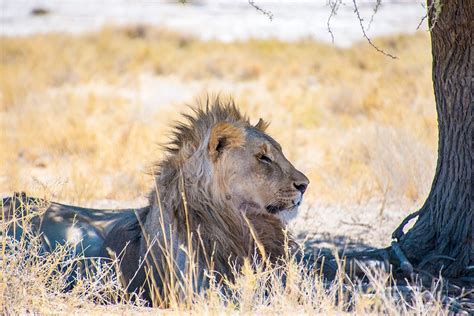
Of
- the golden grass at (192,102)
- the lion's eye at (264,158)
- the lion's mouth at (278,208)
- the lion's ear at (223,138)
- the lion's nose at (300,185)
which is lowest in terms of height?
the golden grass at (192,102)

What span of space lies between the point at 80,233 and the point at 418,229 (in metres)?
2.45

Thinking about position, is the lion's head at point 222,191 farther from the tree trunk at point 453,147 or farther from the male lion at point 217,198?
the tree trunk at point 453,147

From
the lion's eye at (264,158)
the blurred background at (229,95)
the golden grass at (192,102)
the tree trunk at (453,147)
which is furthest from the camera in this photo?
the golden grass at (192,102)

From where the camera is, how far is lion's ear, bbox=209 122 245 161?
5812 millimetres

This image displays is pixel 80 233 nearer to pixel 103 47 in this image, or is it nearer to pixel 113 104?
pixel 113 104

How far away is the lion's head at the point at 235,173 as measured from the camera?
5.84 meters

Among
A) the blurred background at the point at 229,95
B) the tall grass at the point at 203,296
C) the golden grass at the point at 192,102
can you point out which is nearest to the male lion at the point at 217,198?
the tall grass at the point at 203,296

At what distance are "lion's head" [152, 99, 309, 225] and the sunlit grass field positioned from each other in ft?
1.74

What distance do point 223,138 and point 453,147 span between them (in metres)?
1.69

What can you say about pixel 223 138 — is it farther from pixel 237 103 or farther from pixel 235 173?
pixel 237 103

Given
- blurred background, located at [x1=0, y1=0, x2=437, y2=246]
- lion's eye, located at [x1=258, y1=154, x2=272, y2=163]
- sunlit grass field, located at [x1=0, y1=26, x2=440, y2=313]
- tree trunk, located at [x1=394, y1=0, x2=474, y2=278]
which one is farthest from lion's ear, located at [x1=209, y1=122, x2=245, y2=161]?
tree trunk, located at [x1=394, y1=0, x2=474, y2=278]

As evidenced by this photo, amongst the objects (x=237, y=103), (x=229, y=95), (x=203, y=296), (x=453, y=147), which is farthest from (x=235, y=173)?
(x=237, y=103)

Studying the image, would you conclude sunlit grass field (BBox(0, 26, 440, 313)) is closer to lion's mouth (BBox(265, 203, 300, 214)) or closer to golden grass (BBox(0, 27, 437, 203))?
golden grass (BBox(0, 27, 437, 203))

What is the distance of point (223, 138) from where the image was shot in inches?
231
